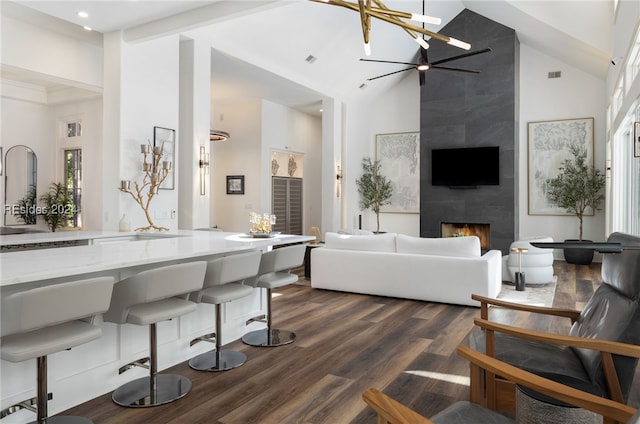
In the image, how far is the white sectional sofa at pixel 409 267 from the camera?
5.26m

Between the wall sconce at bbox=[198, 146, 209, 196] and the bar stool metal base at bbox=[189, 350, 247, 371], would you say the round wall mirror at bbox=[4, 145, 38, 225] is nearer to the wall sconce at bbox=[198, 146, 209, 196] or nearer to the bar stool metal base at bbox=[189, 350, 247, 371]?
the wall sconce at bbox=[198, 146, 209, 196]

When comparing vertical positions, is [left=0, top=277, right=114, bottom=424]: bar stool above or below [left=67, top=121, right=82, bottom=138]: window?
below

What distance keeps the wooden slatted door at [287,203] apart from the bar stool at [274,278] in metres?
6.50

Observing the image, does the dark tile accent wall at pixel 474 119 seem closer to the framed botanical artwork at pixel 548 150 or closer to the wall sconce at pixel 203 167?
the framed botanical artwork at pixel 548 150

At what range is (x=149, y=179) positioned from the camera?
6.02 metres

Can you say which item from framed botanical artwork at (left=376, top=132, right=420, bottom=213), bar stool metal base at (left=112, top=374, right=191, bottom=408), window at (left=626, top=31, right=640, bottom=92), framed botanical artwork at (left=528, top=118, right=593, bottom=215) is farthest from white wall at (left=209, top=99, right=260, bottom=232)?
bar stool metal base at (left=112, top=374, right=191, bottom=408)

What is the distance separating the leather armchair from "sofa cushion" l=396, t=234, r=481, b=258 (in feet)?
8.42

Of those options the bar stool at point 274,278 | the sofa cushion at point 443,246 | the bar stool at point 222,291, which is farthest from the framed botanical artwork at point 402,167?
the bar stool at point 222,291

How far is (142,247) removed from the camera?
11.0 feet

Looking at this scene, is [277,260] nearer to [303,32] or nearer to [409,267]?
[409,267]

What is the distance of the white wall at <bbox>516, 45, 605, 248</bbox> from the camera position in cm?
897

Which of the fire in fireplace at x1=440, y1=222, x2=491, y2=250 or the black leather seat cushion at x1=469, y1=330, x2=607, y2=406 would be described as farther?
the fire in fireplace at x1=440, y1=222, x2=491, y2=250

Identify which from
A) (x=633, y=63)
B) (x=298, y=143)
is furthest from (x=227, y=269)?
(x=298, y=143)

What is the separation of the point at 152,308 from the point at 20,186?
683cm
